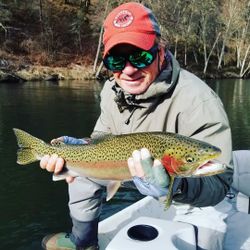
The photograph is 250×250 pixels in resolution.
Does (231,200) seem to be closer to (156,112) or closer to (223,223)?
(223,223)

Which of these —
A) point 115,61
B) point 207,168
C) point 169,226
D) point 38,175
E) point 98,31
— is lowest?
point 38,175

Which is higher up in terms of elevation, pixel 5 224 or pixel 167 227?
pixel 167 227

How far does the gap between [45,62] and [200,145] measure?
1499 inches

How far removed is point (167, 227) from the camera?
3.67 meters

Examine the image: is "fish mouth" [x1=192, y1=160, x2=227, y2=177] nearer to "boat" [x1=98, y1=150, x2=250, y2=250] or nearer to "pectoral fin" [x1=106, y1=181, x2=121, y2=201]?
"boat" [x1=98, y1=150, x2=250, y2=250]

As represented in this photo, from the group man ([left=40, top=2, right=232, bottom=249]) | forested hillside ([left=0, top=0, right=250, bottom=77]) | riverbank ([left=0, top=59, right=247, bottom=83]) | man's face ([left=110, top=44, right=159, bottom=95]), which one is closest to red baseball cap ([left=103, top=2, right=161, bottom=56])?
man ([left=40, top=2, right=232, bottom=249])

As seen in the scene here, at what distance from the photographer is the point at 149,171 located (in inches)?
115

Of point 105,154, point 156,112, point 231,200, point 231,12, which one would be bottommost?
point 231,200

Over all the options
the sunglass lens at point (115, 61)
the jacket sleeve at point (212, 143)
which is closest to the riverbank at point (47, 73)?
the sunglass lens at point (115, 61)

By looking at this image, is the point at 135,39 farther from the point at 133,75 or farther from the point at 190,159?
the point at 190,159

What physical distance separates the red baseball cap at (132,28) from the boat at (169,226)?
132 cm

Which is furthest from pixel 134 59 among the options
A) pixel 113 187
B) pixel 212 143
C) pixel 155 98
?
pixel 113 187

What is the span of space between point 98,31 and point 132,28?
4297cm

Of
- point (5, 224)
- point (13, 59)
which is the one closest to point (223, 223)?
point (5, 224)
